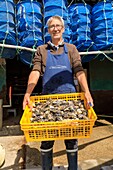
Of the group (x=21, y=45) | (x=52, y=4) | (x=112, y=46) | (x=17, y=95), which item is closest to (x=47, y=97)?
(x=21, y=45)

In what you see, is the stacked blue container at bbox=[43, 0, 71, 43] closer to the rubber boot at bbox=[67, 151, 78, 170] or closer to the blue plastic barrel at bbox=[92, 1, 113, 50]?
the blue plastic barrel at bbox=[92, 1, 113, 50]

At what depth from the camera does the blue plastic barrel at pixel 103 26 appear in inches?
190

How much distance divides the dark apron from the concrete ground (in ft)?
3.56

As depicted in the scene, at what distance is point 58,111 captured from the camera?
2385mm

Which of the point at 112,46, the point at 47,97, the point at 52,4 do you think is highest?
the point at 52,4

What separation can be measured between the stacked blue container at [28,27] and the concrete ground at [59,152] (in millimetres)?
1606

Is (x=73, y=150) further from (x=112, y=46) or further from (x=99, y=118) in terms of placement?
(x=99, y=118)

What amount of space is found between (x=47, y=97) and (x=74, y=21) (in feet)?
9.48

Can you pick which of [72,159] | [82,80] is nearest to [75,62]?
[82,80]

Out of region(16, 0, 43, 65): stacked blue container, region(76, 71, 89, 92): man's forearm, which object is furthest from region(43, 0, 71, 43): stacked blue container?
region(76, 71, 89, 92): man's forearm

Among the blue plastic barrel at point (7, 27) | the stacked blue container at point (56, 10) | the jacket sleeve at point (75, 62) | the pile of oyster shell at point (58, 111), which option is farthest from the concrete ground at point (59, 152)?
the stacked blue container at point (56, 10)

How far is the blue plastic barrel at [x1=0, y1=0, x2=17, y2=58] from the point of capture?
444 centimetres

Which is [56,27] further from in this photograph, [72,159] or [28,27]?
[28,27]

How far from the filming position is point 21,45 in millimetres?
4637
